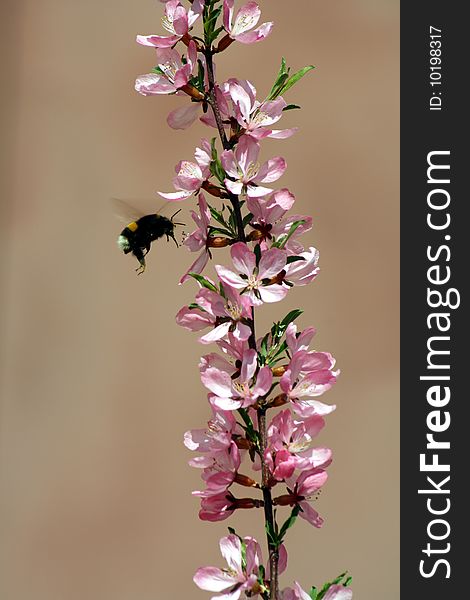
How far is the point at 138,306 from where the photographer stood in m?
1.54

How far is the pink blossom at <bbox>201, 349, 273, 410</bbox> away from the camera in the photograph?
36cm

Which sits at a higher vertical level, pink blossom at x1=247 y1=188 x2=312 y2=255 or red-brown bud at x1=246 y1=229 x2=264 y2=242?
pink blossom at x1=247 y1=188 x2=312 y2=255

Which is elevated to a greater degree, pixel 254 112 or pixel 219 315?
pixel 254 112

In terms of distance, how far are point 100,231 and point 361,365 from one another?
0.59m

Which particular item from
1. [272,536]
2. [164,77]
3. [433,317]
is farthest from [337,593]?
[433,317]

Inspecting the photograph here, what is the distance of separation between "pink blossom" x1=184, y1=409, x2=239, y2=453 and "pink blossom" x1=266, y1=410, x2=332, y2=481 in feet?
0.06

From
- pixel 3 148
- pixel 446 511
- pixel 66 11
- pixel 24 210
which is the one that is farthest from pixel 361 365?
pixel 66 11

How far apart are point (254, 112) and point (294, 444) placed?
0.17 meters

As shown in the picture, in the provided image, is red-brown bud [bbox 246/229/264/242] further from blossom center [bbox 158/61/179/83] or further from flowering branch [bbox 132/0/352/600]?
blossom center [bbox 158/61/179/83]

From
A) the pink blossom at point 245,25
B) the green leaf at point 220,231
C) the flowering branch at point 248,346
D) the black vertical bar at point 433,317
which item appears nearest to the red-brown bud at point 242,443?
the flowering branch at point 248,346

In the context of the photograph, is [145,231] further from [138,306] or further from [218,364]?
[138,306]

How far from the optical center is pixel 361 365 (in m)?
1.49

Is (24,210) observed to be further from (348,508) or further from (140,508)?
(348,508)

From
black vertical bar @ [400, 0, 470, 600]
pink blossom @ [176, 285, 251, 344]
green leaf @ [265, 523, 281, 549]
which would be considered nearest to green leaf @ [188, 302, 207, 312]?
pink blossom @ [176, 285, 251, 344]
